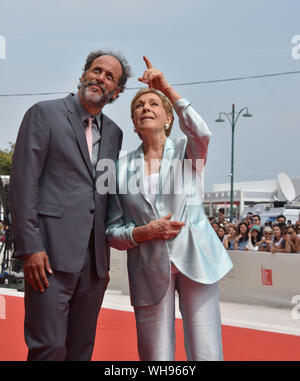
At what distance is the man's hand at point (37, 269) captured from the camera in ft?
7.73

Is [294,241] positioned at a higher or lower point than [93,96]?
lower

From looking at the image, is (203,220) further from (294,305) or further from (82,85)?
(294,305)

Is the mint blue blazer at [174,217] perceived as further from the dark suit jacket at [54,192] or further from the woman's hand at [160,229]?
the dark suit jacket at [54,192]

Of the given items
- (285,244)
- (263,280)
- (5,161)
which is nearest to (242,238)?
(285,244)

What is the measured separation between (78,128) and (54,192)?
13.4 inches

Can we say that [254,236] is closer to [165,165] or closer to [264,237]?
[264,237]

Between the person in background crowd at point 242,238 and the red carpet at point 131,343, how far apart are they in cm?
280

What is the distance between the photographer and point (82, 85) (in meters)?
2.67

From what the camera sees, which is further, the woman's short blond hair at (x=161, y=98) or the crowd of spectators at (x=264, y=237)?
the crowd of spectators at (x=264, y=237)

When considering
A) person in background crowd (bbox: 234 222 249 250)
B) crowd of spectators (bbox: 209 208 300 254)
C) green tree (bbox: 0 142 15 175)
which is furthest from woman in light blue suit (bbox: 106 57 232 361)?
green tree (bbox: 0 142 15 175)

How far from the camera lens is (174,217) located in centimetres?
244

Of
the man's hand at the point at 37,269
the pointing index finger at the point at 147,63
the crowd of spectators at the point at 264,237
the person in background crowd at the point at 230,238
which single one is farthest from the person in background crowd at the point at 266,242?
the man's hand at the point at 37,269

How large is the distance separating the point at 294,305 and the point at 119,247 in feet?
18.1
